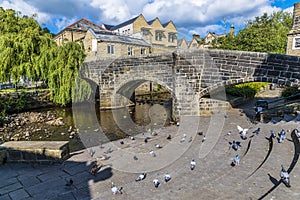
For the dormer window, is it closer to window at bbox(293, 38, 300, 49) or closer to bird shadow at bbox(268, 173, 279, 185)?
window at bbox(293, 38, 300, 49)

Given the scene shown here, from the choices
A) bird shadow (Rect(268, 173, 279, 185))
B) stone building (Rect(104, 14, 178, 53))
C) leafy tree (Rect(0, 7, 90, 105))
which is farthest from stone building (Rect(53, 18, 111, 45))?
bird shadow (Rect(268, 173, 279, 185))

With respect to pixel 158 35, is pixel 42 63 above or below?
below

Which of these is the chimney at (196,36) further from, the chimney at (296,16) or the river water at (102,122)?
the river water at (102,122)

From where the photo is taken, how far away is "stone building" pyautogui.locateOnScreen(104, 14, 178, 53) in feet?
105

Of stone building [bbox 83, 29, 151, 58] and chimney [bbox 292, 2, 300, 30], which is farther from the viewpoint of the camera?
stone building [bbox 83, 29, 151, 58]

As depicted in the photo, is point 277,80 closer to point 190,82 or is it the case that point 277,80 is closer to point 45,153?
point 190,82

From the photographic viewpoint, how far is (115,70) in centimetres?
1301

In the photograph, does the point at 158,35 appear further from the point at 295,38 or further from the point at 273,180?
the point at 273,180

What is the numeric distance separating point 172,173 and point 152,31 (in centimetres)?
3137

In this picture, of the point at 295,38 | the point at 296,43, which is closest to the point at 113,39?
the point at 295,38

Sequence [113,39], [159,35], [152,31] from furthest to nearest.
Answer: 1. [159,35]
2. [152,31]
3. [113,39]

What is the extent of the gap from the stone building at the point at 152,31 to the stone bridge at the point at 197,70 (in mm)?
18412

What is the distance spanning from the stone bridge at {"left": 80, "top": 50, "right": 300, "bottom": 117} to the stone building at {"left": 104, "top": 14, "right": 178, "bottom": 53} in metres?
18.4

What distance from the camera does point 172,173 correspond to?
168 inches
